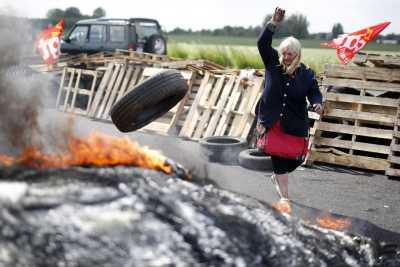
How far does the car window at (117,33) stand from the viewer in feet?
51.4

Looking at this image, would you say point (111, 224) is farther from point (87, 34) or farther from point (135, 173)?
point (87, 34)

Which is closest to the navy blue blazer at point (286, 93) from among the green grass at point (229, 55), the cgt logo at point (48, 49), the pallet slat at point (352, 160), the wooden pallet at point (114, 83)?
the pallet slat at point (352, 160)

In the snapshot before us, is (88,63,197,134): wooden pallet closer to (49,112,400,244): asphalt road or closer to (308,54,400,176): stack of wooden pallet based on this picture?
(49,112,400,244): asphalt road

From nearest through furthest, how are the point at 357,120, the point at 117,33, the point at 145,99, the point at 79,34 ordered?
the point at 145,99 < the point at 357,120 < the point at 117,33 < the point at 79,34

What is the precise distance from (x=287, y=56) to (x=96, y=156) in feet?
7.63

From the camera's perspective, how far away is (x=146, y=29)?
1677 centimetres

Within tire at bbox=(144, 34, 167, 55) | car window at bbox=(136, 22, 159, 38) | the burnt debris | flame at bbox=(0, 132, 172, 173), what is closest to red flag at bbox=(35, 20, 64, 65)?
car window at bbox=(136, 22, 159, 38)

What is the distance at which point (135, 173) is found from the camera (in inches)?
145

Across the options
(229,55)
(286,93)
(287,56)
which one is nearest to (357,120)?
(286,93)

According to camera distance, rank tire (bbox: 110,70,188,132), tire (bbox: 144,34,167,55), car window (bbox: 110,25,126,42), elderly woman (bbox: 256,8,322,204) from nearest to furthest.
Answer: elderly woman (bbox: 256,8,322,204), tire (bbox: 110,70,188,132), car window (bbox: 110,25,126,42), tire (bbox: 144,34,167,55)

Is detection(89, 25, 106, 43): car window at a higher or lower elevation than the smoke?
higher

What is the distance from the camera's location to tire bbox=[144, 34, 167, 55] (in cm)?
1650

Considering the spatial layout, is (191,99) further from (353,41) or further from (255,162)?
(353,41)

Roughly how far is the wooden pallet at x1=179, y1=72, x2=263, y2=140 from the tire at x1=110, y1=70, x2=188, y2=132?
330cm
